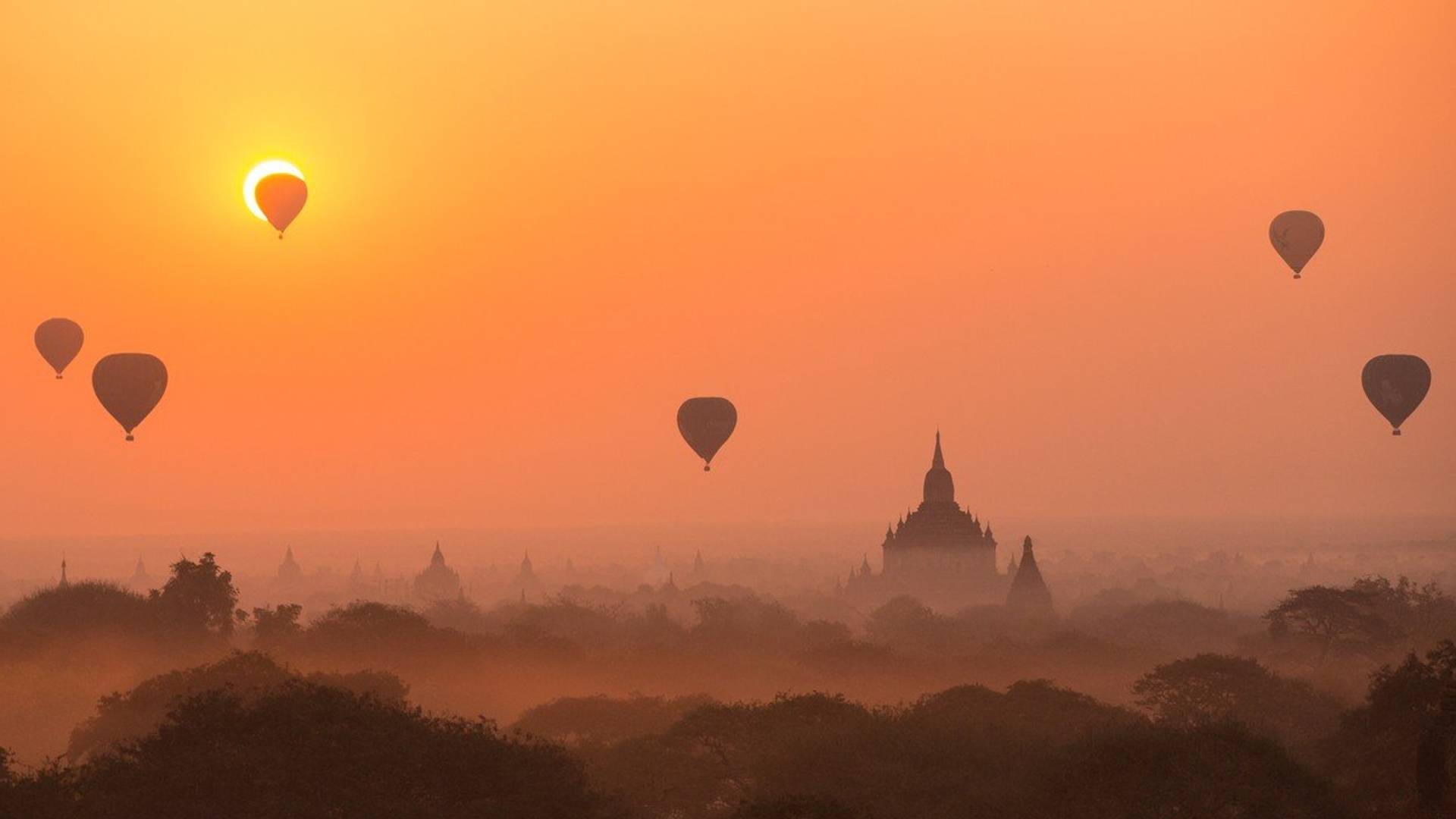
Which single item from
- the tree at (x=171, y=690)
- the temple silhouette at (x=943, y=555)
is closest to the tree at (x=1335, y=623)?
the tree at (x=171, y=690)

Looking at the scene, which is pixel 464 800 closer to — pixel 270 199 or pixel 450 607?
pixel 270 199

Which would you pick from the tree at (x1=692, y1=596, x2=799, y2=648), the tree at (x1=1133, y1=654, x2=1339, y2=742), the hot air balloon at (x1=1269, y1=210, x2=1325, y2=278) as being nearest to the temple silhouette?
the tree at (x1=692, y1=596, x2=799, y2=648)

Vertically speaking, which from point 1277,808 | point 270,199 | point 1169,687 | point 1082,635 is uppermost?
point 270,199

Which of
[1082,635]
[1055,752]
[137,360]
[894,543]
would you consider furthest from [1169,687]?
[894,543]

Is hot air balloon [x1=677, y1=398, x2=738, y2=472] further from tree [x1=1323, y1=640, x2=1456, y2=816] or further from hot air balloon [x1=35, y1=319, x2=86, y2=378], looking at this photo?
tree [x1=1323, y1=640, x2=1456, y2=816]

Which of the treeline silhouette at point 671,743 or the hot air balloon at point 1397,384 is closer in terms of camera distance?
the treeline silhouette at point 671,743

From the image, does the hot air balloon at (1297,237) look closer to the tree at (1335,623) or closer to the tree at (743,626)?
the tree at (1335,623)
